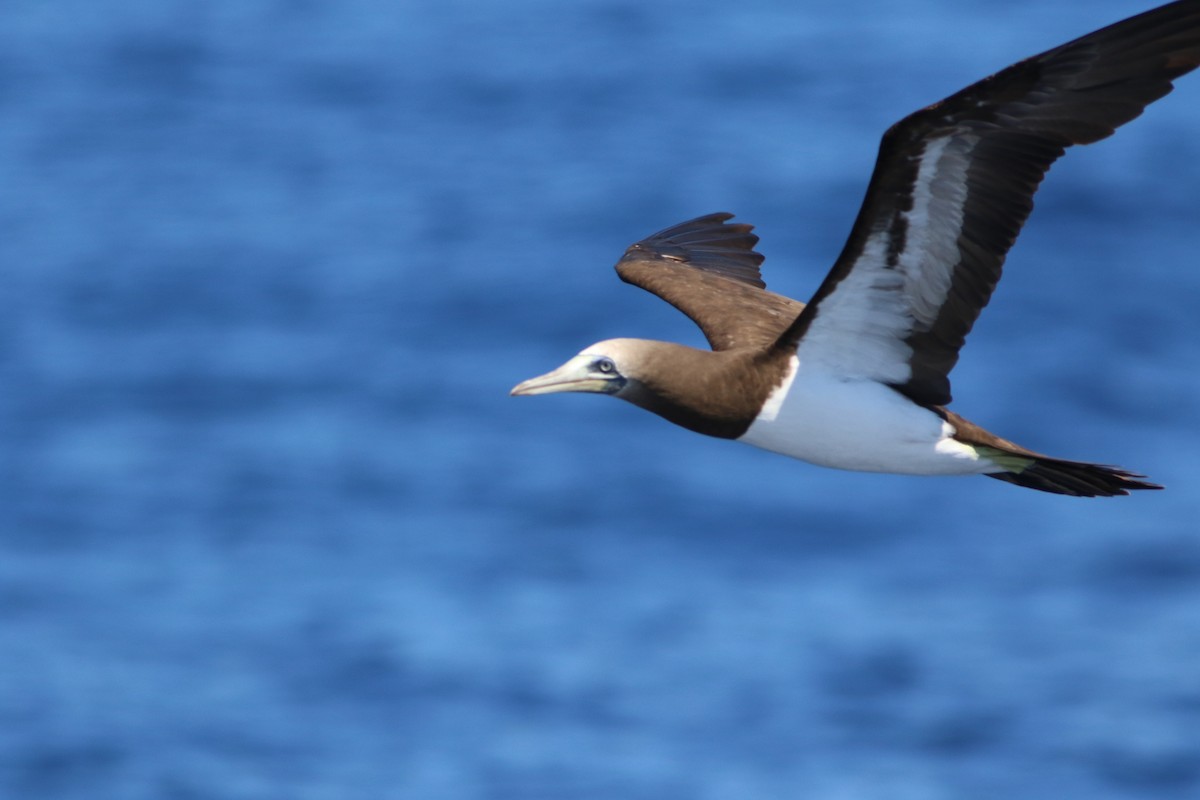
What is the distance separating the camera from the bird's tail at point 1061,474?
14.1m

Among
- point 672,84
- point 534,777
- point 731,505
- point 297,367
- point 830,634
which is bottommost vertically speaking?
point 534,777

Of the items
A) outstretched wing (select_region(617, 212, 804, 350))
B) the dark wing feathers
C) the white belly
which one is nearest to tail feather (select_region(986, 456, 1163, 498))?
the white belly

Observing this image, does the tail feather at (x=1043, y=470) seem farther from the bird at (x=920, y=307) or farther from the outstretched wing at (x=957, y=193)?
the outstretched wing at (x=957, y=193)

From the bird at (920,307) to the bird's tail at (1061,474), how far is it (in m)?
0.01

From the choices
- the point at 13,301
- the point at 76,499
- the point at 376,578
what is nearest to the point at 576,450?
the point at 376,578

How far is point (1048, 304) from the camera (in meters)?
37.8

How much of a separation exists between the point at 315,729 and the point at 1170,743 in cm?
1302

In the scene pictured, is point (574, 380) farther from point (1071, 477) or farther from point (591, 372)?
point (1071, 477)

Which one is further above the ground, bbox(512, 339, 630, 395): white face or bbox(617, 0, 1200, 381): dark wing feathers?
bbox(617, 0, 1200, 381): dark wing feathers

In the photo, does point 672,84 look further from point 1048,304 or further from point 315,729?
point 315,729

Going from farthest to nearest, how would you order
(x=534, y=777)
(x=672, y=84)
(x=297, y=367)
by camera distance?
(x=672, y=84), (x=297, y=367), (x=534, y=777)

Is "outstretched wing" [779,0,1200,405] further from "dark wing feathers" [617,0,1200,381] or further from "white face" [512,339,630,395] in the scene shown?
"white face" [512,339,630,395]

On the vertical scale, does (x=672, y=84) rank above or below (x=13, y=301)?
above

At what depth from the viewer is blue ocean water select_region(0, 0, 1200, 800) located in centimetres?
3256
